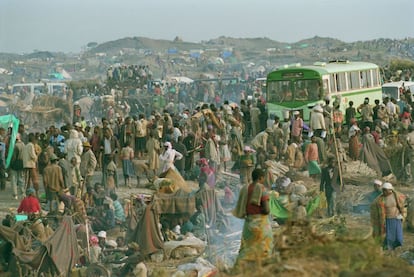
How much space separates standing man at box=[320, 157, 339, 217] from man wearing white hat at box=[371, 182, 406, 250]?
3071 millimetres

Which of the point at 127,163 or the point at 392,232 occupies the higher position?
the point at 127,163

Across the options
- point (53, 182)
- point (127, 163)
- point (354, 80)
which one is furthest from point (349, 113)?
point (53, 182)

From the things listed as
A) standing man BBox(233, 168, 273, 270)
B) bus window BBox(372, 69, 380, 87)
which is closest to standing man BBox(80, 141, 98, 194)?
standing man BBox(233, 168, 273, 270)

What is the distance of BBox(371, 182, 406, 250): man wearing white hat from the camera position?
11.6 metres

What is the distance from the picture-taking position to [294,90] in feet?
79.7

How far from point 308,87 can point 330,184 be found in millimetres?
9401

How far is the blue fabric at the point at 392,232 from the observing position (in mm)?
11664

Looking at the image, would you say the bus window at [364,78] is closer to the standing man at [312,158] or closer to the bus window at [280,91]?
the bus window at [280,91]

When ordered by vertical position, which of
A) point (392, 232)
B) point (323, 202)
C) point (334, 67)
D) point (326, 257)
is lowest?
point (323, 202)

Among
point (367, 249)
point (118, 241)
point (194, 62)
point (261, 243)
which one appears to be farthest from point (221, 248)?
point (194, 62)

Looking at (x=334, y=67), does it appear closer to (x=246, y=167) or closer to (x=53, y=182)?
(x=246, y=167)

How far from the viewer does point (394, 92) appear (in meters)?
31.2

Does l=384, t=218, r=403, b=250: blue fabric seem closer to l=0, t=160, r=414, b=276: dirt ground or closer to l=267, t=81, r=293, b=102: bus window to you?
l=0, t=160, r=414, b=276: dirt ground

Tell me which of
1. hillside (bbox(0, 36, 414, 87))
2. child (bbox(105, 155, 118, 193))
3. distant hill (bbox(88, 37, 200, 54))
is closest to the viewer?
child (bbox(105, 155, 118, 193))
